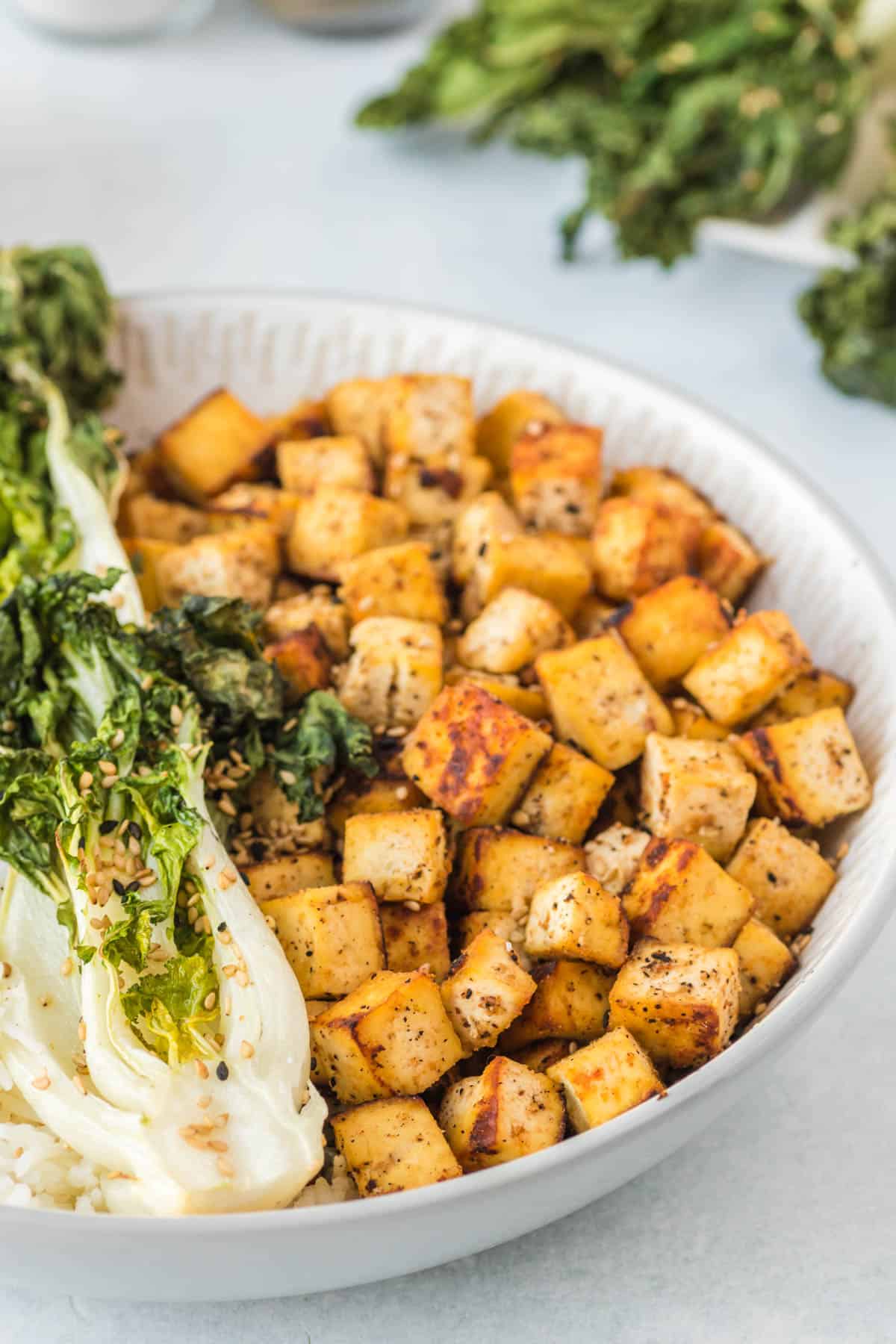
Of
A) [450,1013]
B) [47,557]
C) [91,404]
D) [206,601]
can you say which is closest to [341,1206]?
[450,1013]

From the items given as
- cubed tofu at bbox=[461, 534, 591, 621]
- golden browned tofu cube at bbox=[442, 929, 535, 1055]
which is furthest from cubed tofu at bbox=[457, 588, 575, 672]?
golden browned tofu cube at bbox=[442, 929, 535, 1055]

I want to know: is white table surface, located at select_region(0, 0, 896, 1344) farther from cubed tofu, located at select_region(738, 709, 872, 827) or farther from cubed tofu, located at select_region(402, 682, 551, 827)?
cubed tofu, located at select_region(402, 682, 551, 827)

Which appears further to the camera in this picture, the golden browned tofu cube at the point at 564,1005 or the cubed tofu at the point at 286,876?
the cubed tofu at the point at 286,876

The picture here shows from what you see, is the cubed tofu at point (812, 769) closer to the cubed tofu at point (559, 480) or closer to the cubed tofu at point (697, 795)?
the cubed tofu at point (697, 795)

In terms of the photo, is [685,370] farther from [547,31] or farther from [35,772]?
[35,772]

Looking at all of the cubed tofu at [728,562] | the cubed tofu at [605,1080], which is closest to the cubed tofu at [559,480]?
the cubed tofu at [728,562]

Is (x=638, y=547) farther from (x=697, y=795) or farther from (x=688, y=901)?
(x=688, y=901)
